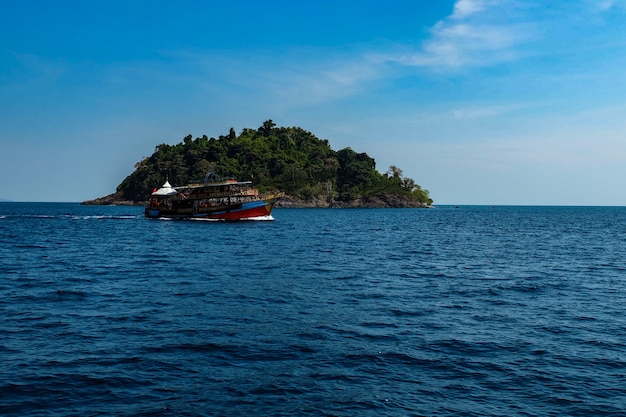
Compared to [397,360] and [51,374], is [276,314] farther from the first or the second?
[51,374]

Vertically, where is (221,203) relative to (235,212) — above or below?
above

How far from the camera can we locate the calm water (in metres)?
Answer: 12.5

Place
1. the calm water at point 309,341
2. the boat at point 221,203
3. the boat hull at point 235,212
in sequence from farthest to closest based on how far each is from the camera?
the boat at point 221,203 → the boat hull at point 235,212 → the calm water at point 309,341

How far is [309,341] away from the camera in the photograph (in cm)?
1759

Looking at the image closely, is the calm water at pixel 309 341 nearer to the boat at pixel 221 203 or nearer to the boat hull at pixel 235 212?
the boat hull at pixel 235 212

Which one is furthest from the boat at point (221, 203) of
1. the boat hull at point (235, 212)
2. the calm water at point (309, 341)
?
the calm water at point (309, 341)

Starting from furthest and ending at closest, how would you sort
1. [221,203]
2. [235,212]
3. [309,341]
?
[221,203] < [235,212] < [309,341]

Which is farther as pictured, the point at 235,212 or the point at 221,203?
the point at 221,203

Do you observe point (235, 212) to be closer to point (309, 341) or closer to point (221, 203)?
point (221, 203)

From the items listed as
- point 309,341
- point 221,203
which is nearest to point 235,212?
point 221,203

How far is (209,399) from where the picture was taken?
1238cm

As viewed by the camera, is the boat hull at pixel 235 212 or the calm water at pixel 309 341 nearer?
the calm water at pixel 309 341

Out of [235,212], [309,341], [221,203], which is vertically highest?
[221,203]

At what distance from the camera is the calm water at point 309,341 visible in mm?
12531
